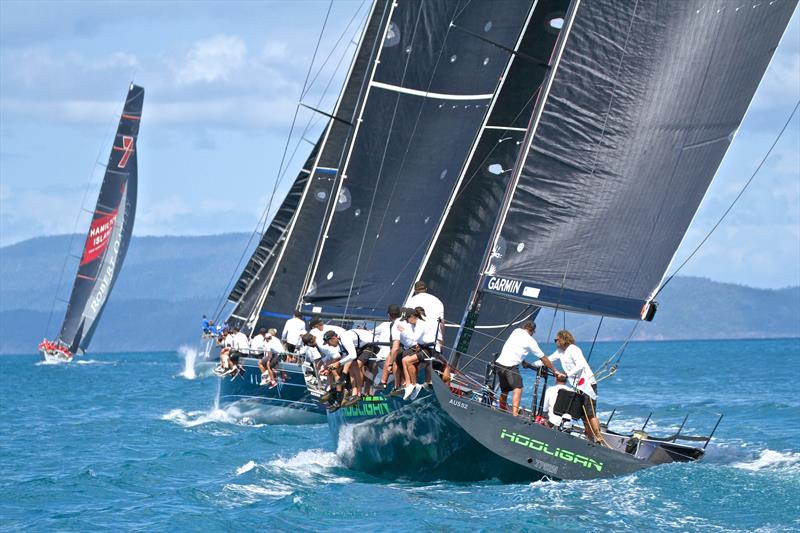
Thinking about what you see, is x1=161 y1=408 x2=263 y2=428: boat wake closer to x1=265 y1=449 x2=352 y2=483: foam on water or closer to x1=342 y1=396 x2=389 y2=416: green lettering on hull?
x1=265 y1=449 x2=352 y2=483: foam on water

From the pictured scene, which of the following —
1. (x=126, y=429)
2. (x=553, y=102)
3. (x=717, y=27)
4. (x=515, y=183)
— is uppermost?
(x=717, y=27)

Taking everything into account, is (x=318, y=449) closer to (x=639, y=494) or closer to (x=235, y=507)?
(x=235, y=507)

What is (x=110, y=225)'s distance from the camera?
7231 centimetres

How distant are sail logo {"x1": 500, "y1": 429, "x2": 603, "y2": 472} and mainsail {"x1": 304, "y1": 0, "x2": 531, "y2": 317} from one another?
23.3ft

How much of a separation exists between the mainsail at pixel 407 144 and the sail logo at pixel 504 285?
5.94 metres

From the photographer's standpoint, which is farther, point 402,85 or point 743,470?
point 402,85

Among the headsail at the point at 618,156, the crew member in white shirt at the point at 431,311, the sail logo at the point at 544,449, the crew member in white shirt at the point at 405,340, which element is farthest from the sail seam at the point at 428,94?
the sail logo at the point at 544,449

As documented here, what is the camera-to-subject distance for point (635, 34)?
56.5 feet

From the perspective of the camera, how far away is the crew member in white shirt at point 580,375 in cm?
1684

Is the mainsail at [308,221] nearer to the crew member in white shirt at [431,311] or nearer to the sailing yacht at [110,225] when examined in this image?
the crew member in white shirt at [431,311]

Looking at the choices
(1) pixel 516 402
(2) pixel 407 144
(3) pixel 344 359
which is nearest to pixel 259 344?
(2) pixel 407 144

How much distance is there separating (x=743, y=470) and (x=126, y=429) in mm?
16525

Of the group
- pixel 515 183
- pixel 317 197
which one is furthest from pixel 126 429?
pixel 515 183

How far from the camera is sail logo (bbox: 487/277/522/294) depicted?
17281 mm
